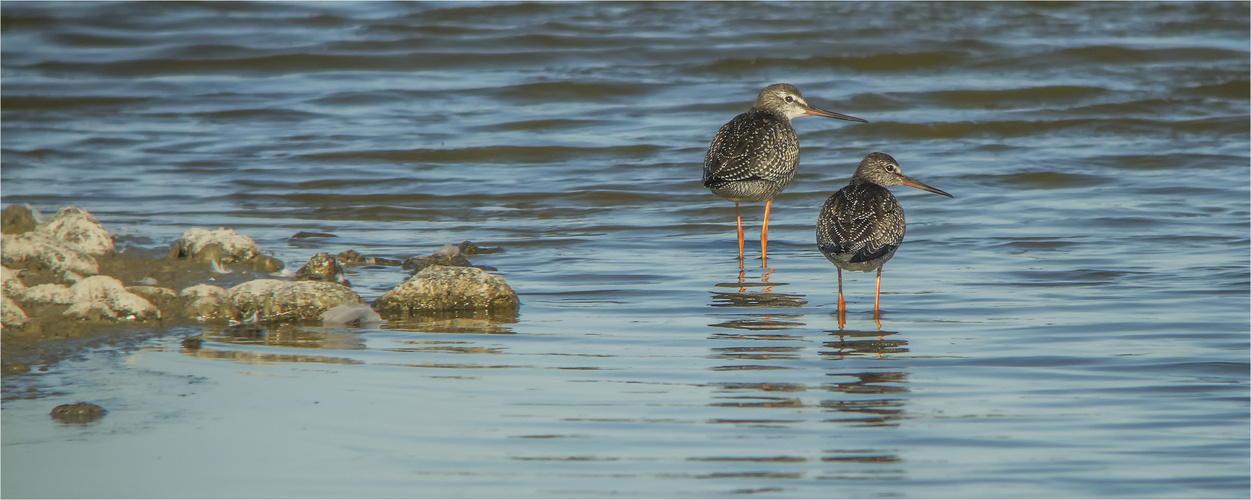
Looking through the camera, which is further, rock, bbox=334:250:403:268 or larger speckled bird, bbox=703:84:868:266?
larger speckled bird, bbox=703:84:868:266

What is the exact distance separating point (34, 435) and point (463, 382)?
1612mm

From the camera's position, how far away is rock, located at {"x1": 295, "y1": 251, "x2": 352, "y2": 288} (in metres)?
7.41

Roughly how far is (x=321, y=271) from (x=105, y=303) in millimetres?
1358

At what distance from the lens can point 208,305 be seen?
6.57 meters

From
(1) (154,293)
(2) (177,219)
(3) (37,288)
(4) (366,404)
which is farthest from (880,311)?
(2) (177,219)

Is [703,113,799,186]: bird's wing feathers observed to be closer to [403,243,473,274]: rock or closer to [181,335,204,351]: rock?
[403,243,473,274]: rock

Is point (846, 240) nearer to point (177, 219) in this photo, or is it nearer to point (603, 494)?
point (603, 494)

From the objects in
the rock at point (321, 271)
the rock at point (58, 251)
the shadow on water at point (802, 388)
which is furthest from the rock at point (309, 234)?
the shadow on water at point (802, 388)

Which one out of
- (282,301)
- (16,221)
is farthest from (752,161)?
(16,221)

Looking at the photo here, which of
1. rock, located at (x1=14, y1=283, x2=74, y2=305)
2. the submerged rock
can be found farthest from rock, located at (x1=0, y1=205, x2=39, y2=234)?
the submerged rock

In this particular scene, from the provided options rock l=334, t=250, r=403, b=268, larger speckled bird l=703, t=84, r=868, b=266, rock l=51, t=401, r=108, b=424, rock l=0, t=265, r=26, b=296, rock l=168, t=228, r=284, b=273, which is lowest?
rock l=334, t=250, r=403, b=268

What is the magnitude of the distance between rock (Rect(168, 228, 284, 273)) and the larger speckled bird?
9.50 feet

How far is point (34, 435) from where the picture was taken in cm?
454

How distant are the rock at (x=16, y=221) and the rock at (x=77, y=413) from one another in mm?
4125
